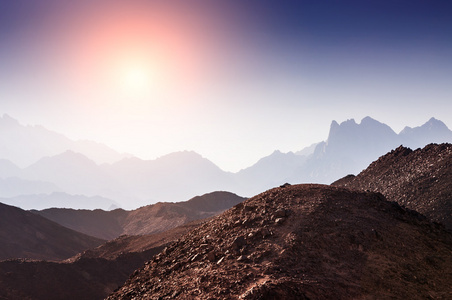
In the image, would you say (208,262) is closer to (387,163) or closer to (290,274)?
(290,274)

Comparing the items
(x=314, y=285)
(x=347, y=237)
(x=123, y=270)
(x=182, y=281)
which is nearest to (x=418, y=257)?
(x=347, y=237)

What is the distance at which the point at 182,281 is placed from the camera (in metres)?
13.3

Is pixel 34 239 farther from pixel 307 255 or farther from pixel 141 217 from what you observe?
pixel 307 255

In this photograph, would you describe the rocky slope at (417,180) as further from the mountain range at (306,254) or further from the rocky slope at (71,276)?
the rocky slope at (71,276)

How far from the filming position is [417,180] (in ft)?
178

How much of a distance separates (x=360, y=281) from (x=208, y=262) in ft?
20.9

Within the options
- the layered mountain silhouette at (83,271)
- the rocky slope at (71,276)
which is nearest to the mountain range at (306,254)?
the rocky slope at (71,276)

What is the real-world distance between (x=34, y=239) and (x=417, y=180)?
79.6 m

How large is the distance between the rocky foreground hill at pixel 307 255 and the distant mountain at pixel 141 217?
77.6 metres

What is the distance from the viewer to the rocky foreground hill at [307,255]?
38.7ft

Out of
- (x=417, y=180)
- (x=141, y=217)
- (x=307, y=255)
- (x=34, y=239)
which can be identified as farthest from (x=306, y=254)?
(x=141, y=217)

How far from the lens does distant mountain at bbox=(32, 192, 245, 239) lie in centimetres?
9762

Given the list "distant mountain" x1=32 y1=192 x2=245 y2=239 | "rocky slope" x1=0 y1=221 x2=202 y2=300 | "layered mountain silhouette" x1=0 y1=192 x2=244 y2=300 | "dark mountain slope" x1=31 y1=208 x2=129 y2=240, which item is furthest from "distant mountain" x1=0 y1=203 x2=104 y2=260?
"dark mountain slope" x1=31 y1=208 x2=129 y2=240

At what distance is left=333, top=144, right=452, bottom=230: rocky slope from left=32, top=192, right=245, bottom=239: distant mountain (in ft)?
171
